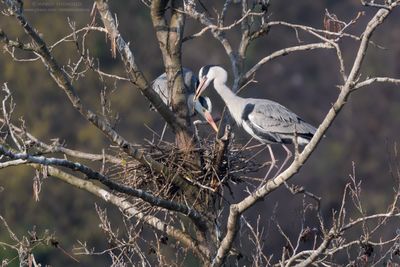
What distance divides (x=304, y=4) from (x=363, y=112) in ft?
12.0

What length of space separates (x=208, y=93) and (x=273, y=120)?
640 inches

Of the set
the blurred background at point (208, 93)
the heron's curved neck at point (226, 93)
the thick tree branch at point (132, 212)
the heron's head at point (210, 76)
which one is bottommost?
the blurred background at point (208, 93)

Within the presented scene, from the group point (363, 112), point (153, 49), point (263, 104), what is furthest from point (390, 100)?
point (263, 104)

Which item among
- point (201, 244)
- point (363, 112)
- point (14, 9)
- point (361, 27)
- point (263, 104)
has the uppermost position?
point (14, 9)

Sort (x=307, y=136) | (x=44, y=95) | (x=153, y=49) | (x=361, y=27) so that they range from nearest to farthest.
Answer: (x=307, y=136), (x=44, y=95), (x=153, y=49), (x=361, y=27)

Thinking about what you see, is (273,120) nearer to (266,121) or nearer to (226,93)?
(266,121)

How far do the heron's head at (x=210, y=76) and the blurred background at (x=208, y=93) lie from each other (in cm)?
1093

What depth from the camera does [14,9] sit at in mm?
6461

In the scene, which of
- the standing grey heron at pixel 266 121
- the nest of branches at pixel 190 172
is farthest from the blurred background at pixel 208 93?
the nest of branches at pixel 190 172

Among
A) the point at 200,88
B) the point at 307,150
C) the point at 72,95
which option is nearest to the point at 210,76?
the point at 200,88

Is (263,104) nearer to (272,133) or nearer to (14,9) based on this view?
(272,133)

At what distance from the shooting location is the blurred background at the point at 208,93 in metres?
23.9

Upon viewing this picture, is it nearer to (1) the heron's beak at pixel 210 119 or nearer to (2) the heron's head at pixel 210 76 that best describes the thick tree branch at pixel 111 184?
(1) the heron's beak at pixel 210 119

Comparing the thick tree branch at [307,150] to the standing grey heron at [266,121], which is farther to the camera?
the standing grey heron at [266,121]
